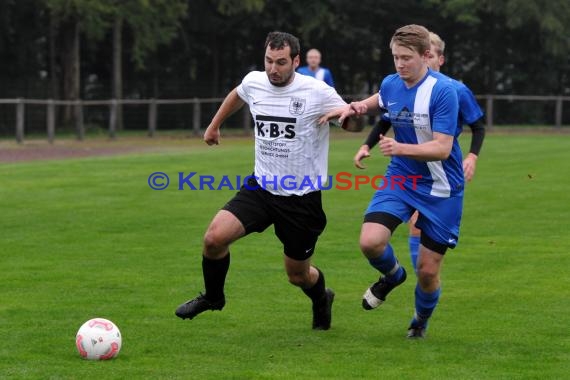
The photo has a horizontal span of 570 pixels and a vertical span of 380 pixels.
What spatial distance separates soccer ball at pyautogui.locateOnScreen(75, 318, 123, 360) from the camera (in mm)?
6527

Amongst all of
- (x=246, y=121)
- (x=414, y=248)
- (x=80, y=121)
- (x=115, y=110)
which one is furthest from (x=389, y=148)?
(x=246, y=121)

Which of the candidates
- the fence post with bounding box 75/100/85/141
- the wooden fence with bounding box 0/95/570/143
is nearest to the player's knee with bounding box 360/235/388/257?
the wooden fence with bounding box 0/95/570/143

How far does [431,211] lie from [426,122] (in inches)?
22.0

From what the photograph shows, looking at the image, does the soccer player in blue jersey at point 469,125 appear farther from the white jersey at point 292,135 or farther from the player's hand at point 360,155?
the white jersey at point 292,135

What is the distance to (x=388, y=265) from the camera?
294 inches

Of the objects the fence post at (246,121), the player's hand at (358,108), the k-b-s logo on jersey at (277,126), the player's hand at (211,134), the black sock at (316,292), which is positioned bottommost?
the fence post at (246,121)

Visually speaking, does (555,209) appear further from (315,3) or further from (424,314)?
(315,3)

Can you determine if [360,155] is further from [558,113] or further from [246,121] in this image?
[558,113]

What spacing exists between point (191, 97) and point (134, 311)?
33335mm

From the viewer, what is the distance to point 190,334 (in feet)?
24.3

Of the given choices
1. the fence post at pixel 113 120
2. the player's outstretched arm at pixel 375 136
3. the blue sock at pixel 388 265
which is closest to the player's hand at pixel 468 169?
the player's outstretched arm at pixel 375 136

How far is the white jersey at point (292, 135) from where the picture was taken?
24.2 feet

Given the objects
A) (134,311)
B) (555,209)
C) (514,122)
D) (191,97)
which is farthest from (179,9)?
(134,311)

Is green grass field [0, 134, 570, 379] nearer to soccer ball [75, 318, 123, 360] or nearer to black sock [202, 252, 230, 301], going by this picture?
soccer ball [75, 318, 123, 360]
